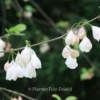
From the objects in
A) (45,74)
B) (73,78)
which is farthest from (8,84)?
(73,78)

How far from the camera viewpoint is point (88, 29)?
3109 millimetres

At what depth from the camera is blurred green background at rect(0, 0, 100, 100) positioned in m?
3.09

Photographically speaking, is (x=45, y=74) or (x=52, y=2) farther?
(x=52, y=2)

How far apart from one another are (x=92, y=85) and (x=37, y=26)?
100cm

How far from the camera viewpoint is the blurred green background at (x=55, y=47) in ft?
10.1

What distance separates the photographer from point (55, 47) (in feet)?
10.9

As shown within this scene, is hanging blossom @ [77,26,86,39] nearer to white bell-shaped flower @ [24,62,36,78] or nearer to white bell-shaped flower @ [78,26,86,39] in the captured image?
white bell-shaped flower @ [78,26,86,39]

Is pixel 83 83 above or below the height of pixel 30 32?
below

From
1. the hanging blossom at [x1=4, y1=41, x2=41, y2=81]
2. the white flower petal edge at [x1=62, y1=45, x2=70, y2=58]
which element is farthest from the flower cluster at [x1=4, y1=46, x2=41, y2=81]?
the white flower petal edge at [x1=62, y1=45, x2=70, y2=58]

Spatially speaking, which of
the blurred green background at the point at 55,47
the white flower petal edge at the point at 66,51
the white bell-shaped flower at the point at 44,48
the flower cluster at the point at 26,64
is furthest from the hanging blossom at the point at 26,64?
the white bell-shaped flower at the point at 44,48

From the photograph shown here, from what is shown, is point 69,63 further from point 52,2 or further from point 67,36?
point 52,2

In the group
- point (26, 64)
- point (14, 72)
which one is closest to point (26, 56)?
point (26, 64)

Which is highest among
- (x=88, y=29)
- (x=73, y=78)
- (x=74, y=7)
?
(x=74, y=7)

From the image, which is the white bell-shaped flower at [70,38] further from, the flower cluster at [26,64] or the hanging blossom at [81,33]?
the flower cluster at [26,64]
